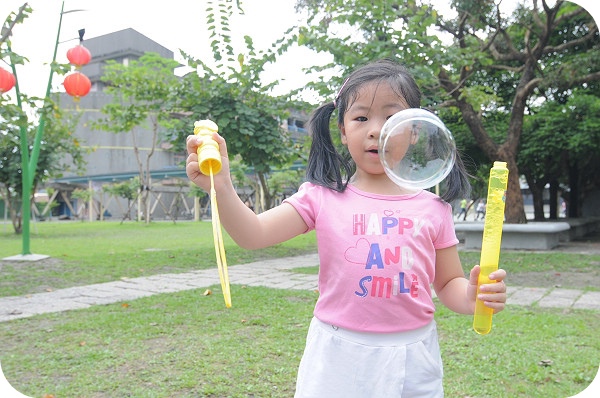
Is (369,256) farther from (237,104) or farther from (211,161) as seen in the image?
(237,104)

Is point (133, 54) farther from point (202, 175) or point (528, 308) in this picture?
point (202, 175)

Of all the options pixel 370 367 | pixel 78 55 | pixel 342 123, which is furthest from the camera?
pixel 78 55

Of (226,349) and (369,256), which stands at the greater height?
(369,256)

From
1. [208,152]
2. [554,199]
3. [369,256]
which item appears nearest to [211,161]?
[208,152]

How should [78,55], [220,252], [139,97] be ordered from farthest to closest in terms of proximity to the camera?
[139,97] → [78,55] → [220,252]

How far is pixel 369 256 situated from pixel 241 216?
37 centimetres

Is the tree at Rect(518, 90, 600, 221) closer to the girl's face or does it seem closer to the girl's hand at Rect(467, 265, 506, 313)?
the girl's face

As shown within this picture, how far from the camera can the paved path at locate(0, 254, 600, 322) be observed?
5.10 m

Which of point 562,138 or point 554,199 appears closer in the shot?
point 562,138

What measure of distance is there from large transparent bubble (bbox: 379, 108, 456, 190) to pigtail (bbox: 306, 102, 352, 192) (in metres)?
0.21

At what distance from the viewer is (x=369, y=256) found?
4.87 feet

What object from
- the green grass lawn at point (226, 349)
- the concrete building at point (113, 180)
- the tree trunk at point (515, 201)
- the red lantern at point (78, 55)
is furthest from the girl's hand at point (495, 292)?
the concrete building at point (113, 180)

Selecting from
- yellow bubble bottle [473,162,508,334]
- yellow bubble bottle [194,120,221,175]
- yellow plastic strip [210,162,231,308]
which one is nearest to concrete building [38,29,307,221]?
yellow bubble bottle [194,120,221,175]

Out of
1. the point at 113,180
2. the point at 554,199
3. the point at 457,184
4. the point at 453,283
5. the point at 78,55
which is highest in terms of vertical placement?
the point at 78,55
